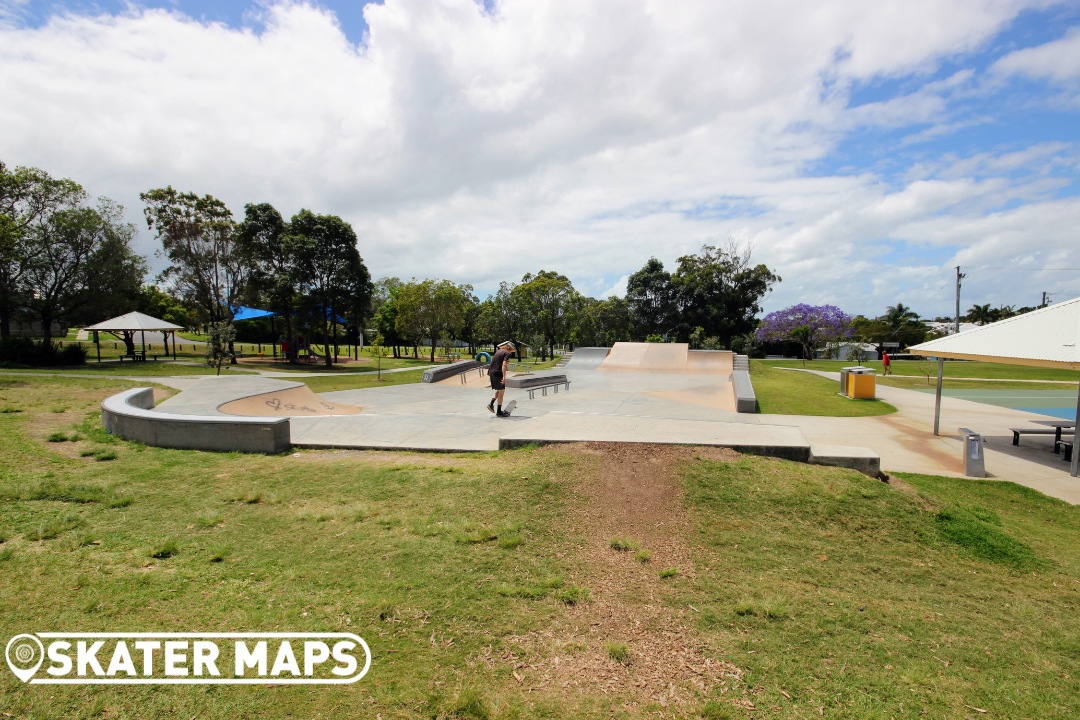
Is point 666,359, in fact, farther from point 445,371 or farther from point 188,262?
point 188,262

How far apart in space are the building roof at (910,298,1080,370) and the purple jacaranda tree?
119 feet

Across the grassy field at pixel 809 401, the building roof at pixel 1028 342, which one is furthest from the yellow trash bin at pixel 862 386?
the building roof at pixel 1028 342

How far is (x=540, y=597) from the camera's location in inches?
144

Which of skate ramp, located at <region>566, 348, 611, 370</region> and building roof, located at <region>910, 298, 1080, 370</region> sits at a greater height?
building roof, located at <region>910, 298, 1080, 370</region>

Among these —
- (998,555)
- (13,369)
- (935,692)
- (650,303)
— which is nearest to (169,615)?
(935,692)

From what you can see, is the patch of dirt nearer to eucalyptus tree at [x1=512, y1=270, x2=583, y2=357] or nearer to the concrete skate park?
the concrete skate park

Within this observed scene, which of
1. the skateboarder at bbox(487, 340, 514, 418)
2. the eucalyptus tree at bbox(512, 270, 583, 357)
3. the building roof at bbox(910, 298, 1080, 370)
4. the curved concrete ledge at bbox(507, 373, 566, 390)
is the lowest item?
the curved concrete ledge at bbox(507, 373, 566, 390)

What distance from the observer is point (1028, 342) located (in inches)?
359

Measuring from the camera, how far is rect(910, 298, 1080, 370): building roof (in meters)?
8.19

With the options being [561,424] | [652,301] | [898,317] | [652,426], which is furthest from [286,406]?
[898,317]

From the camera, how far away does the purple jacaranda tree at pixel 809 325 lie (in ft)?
150

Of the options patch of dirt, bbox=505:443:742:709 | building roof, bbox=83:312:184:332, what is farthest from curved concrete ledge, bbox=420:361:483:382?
building roof, bbox=83:312:184:332

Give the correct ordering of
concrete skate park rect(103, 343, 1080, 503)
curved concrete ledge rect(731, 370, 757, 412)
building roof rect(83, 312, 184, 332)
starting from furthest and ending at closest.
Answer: building roof rect(83, 312, 184, 332), curved concrete ledge rect(731, 370, 757, 412), concrete skate park rect(103, 343, 1080, 503)

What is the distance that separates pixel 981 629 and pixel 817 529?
4.96 feet
